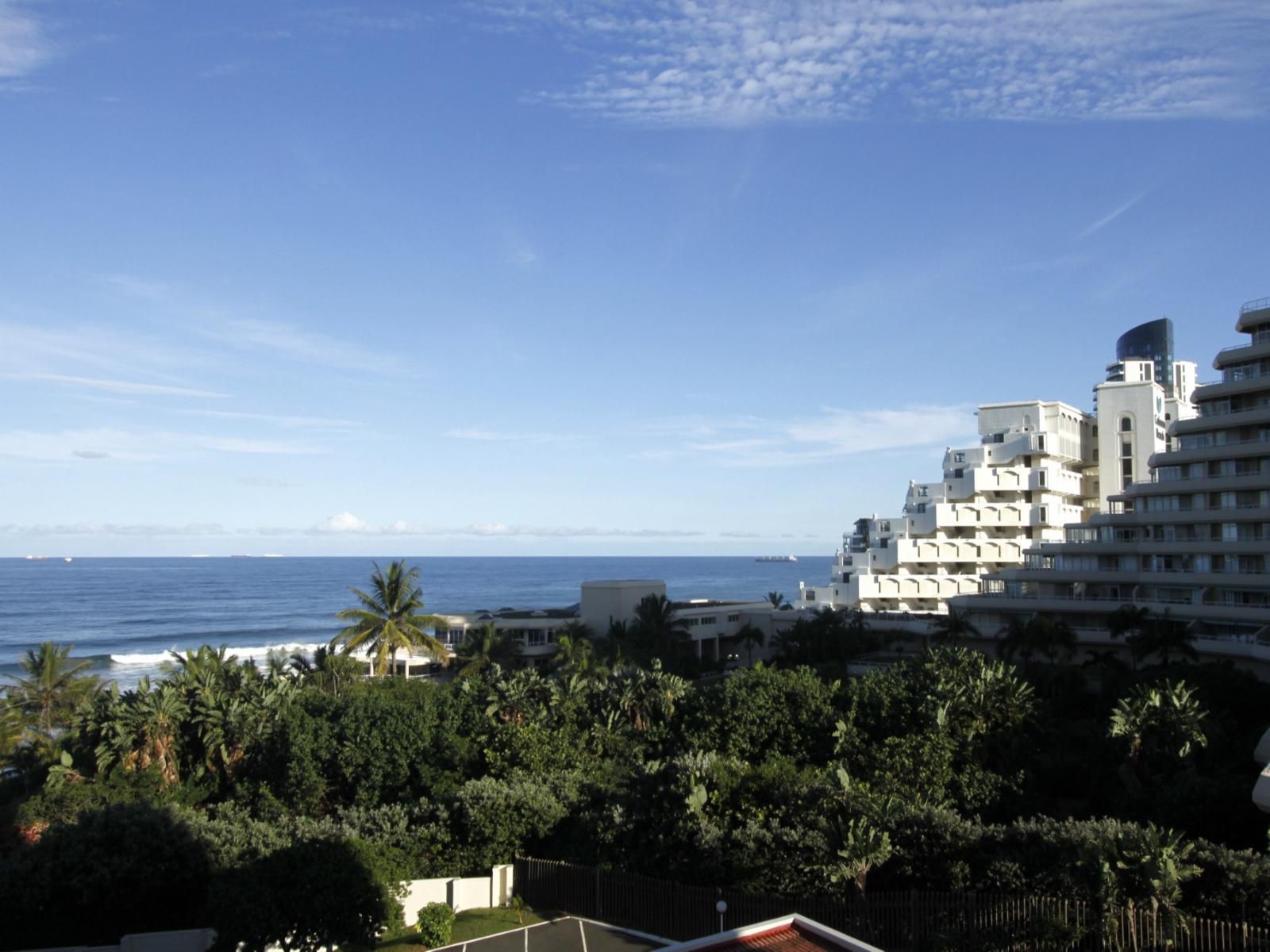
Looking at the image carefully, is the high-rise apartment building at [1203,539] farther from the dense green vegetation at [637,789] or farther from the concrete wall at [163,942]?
the concrete wall at [163,942]

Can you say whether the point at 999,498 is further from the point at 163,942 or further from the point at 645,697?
the point at 163,942

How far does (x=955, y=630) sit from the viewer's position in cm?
5756

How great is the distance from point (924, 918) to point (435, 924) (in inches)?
442

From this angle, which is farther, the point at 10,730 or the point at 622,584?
the point at 622,584

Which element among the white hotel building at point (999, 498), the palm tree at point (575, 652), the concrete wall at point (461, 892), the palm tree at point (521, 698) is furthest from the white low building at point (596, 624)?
the concrete wall at point (461, 892)

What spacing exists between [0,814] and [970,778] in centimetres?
3634

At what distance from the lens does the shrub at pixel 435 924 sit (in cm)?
2367

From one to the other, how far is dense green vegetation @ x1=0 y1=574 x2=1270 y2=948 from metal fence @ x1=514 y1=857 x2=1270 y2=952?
73 centimetres

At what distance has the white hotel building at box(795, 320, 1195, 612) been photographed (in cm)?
7650

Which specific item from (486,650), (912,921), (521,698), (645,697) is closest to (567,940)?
(912,921)

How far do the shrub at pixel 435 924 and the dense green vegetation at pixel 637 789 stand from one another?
1097 millimetres

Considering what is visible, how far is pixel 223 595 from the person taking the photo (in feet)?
590

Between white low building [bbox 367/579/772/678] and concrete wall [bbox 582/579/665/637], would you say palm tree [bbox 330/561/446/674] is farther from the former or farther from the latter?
concrete wall [bbox 582/579/665/637]

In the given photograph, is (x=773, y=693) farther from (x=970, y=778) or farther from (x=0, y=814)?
(x=0, y=814)
